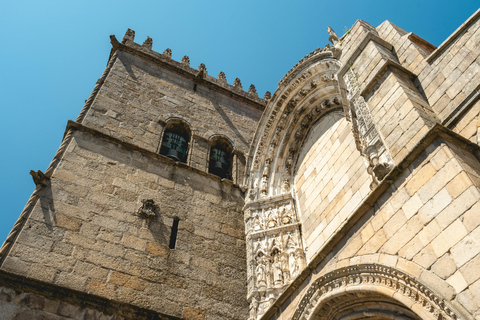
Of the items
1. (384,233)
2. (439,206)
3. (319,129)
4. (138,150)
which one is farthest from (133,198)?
(439,206)

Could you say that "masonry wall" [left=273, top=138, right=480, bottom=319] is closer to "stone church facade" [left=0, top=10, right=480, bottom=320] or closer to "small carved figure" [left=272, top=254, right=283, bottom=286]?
"stone church facade" [left=0, top=10, right=480, bottom=320]

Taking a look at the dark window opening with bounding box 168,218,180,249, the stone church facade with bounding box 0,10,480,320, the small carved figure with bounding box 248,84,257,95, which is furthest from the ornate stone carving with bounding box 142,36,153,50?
the dark window opening with bounding box 168,218,180,249

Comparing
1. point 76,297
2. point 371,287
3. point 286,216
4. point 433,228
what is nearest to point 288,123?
point 286,216

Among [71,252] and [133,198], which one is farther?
[133,198]

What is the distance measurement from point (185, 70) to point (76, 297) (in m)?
7.95

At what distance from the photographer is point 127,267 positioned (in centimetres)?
608

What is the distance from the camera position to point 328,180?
273 inches

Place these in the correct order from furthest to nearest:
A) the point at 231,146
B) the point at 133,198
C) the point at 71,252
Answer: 1. the point at 231,146
2. the point at 133,198
3. the point at 71,252

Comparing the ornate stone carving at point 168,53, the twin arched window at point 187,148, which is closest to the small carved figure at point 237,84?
the ornate stone carving at point 168,53

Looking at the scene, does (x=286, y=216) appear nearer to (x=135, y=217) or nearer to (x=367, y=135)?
(x=135, y=217)

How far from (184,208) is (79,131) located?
2.45 m

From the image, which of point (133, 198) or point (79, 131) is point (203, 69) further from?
point (133, 198)

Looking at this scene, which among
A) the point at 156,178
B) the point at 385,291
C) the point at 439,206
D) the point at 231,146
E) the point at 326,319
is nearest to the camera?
the point at 439,206

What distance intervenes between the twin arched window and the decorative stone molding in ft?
14.0
